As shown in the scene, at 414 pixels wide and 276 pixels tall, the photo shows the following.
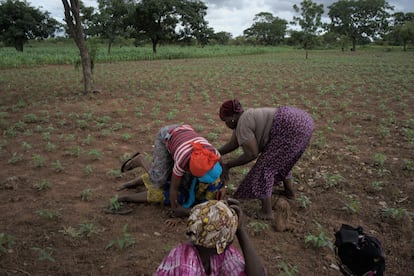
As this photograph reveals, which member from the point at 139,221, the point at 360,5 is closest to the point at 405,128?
the point at 139,221

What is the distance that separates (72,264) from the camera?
2.63 meters

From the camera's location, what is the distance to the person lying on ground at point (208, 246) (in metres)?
1.71

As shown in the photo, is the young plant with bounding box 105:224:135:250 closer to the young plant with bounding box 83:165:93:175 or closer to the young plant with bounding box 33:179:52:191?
the young plant with bounding box 33:179:52:191

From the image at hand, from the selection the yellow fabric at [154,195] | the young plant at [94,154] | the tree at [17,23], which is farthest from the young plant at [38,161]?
the tree at [17,23]

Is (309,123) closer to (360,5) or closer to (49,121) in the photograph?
(49,121)

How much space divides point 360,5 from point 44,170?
204 ft

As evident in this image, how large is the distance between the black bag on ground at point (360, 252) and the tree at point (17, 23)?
38.0 meters

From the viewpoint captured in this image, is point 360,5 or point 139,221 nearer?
point 139,221

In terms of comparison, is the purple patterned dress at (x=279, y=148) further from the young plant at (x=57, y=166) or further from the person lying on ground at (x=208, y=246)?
the young plant at (x=57, y=166)

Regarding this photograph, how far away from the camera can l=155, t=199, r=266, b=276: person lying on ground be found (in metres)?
1.71

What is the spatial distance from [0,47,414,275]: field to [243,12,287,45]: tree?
6347 centimetres

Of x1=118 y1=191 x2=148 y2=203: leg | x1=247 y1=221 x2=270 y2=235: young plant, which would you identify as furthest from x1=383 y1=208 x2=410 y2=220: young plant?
x1=118 y1=191 x2=148 y2=203: leg

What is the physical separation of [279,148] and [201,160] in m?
1.00

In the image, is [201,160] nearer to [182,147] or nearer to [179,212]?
[182,147]
